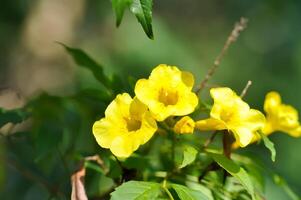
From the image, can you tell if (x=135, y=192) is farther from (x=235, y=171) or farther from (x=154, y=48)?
(x=154, y=48)

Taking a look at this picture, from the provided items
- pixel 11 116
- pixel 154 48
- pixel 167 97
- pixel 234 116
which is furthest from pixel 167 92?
pixel 154 48

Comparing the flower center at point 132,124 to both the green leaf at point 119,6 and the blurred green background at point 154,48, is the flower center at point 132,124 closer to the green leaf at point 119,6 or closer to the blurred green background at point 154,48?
the green leaf at point 119,6

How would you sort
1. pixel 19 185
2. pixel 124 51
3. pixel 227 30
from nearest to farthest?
pixel 19 185
pixel 124 51
pixel 227 30

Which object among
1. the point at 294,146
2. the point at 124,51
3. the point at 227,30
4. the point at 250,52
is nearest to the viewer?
the point at 294,146

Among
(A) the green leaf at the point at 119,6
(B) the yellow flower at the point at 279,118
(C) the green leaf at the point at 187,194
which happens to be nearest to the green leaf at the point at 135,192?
(C) the green leaf at the point at 187,194

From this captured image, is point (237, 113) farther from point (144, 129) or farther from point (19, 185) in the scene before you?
point (19, 185)

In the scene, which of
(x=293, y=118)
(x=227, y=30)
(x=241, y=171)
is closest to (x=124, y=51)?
(x=227, y=30)
